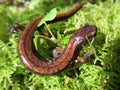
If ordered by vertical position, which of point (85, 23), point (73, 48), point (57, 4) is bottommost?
point (73, 48)

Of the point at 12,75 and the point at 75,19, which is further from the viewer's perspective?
the point at 75,19

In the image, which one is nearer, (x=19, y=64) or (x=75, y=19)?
(x=19, y=64)

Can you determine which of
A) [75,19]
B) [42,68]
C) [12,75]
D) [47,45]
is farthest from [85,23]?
[12,75]

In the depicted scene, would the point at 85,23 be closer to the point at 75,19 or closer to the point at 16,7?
the point at 75,19

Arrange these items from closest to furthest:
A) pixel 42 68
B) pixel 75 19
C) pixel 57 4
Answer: pixel 42 68 → pixel 75 19 → pixel 57 4

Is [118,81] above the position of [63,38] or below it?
below

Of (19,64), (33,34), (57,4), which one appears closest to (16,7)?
(57,4)

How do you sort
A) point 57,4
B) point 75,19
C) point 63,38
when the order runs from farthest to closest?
point 57,4
point 75,19
point 63,38

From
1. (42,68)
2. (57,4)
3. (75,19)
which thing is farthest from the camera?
(57,4)

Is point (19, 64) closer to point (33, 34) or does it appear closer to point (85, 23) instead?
point (33, 34)
